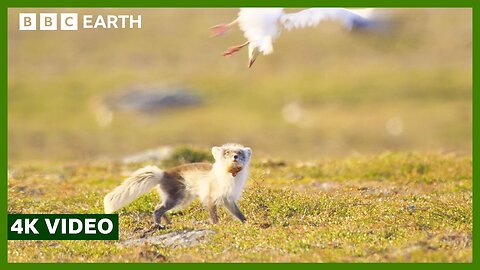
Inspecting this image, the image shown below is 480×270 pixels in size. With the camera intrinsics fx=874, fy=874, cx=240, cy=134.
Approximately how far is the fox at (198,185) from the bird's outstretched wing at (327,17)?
3266 millimetres

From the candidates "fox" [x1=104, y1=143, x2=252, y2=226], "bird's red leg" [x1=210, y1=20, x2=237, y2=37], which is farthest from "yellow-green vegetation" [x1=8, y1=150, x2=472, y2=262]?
"bird's red leg" [x1=210, y1=20, x2=237, y2=37]

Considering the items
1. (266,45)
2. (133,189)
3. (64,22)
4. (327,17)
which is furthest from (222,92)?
(133,189)

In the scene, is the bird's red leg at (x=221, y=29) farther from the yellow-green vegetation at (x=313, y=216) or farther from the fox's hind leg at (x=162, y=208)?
the fox's hind leg at (x=162, y=208)

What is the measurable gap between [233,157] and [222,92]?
72064 mm

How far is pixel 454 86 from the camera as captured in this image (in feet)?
265

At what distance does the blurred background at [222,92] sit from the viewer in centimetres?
6538

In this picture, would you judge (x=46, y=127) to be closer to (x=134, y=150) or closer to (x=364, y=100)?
(x=134, y=150)

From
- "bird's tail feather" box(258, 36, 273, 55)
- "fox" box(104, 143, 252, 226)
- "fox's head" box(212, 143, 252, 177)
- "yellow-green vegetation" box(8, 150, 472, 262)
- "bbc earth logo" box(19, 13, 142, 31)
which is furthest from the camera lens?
"bbc earth logo" box(19, 13, 142, 31)

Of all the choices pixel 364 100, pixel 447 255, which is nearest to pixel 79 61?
pixel 364 100

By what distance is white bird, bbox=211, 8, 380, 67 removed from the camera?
60.3ft

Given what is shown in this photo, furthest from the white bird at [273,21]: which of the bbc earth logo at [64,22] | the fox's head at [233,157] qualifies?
the fox's head at [233,157]

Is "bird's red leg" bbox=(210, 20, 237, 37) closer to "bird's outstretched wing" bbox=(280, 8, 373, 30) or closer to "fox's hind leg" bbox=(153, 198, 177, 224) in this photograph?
"bird's outstretched wing" bbox=(280, 8, 373, 30)

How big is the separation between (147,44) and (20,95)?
25.9m

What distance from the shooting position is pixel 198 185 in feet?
55.8
